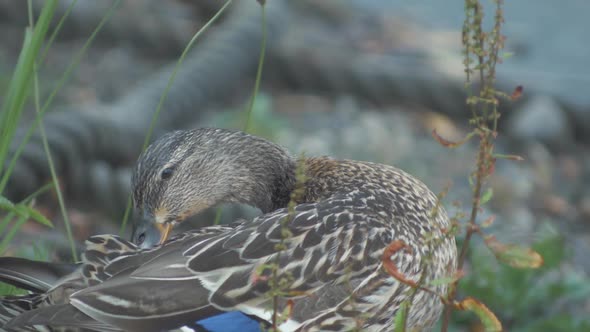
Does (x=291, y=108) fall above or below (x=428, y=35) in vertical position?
below

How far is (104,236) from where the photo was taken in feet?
8.51

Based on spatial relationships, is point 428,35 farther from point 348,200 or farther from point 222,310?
point 222,310

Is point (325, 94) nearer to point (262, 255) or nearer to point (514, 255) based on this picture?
point (262, 255)

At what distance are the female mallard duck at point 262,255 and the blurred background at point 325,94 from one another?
4.75 feet

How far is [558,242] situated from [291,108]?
9.12ft

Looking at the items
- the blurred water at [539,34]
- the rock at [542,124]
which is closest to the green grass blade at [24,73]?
the rock at [542,124]

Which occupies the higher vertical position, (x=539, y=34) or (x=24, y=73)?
(x=539, y=34)

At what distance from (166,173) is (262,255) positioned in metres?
0.62

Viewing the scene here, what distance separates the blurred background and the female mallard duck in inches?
57.1

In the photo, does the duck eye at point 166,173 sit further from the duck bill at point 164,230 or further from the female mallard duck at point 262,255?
the duck bill at point 164,230

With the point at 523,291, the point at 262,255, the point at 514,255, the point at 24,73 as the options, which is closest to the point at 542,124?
the point at 523,291

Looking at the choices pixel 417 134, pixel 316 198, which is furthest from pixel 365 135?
pixel 316 198

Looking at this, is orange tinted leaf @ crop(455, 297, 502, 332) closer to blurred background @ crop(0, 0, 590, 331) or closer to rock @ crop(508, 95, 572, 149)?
blurred background @ crop(0, 0, 590, 331)

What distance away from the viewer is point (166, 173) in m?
2.99
